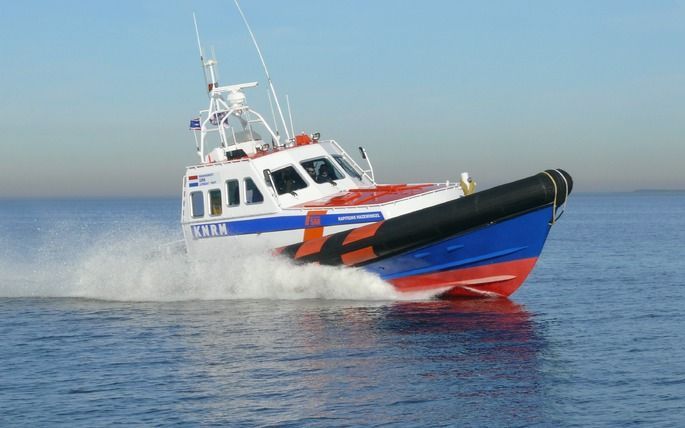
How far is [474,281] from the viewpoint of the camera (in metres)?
15.6

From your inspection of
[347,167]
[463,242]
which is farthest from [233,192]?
[463,242]

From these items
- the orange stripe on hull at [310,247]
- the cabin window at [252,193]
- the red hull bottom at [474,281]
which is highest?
the cabin window at [252,193]

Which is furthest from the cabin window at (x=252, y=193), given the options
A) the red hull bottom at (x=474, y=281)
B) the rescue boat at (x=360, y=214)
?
the red hull bottom at (x=474, y=281)

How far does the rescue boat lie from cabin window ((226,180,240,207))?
2cm

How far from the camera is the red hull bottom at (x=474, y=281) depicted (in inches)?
608

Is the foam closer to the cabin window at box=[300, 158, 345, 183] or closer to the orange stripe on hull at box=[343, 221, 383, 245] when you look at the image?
the orange stripe on hull at box=[343, 221, 383, 245]

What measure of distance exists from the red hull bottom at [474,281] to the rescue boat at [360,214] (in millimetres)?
17

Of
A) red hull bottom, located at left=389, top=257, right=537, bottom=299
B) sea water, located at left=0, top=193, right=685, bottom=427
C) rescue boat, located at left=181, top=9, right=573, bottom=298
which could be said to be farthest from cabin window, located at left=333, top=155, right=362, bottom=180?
red hull bottom, located at left=389, top=257, right=537, bottom=299

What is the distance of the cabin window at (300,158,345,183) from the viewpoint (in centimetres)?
1728

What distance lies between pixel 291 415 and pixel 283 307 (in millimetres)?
6602

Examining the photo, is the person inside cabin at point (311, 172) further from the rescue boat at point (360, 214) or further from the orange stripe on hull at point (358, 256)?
the orange stripe on hull at point (358, 256)

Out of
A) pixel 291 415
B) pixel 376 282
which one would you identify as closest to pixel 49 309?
pixel 376 282

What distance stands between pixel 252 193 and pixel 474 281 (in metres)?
4.30

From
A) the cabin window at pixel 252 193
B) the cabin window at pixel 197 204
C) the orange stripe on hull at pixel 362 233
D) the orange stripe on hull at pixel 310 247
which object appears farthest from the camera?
the cabin window at pixel 197 204
